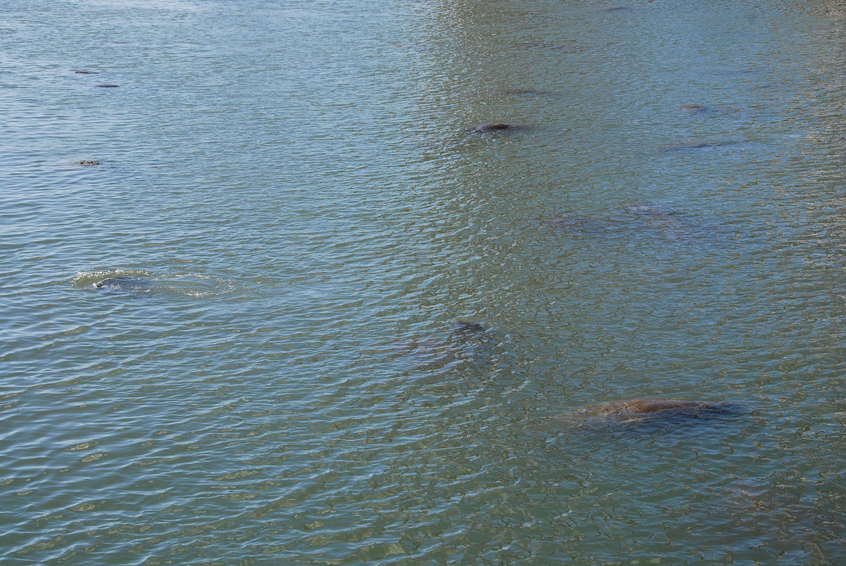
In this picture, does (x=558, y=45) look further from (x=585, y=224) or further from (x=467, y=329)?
(x=467, y=329)

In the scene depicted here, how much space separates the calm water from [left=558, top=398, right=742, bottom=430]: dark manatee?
0.57 ft

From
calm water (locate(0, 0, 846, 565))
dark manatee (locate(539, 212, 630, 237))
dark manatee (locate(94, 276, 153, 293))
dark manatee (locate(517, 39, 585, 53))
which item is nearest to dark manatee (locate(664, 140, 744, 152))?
calm water (locate(0, 0, 846, 565))

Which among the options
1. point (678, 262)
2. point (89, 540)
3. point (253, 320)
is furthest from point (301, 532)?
point (678, 262)

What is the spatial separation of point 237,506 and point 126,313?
6.81m

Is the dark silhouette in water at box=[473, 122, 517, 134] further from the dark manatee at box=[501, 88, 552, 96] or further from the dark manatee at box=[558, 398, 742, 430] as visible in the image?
the dark manatee at box=[558, 398, 742, 430]

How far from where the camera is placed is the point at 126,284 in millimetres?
19297

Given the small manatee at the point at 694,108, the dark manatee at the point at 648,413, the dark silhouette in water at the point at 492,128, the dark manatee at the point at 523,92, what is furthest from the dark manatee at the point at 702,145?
the dark manatee at the point at 648,413

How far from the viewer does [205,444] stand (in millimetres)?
14055

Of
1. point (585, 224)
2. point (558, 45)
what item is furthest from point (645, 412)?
point (558, 45)

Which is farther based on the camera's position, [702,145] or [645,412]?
[702,145]

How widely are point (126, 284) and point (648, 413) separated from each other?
10.6 meters

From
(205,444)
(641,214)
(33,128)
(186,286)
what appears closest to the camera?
(205,444)

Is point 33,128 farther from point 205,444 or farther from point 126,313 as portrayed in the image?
point 205,444

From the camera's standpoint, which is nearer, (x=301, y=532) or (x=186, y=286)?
(x=301, y=532)
